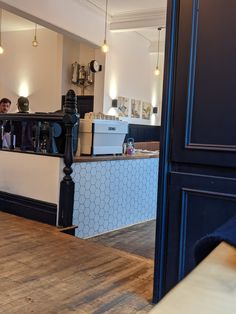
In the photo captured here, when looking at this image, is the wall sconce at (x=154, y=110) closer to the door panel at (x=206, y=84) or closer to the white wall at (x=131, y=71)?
the white wall at (x=131, y=71)

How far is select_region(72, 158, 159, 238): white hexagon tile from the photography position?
3473 millimetres

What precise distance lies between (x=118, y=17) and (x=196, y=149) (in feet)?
18.7

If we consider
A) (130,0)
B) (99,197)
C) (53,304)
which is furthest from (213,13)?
(130,0)

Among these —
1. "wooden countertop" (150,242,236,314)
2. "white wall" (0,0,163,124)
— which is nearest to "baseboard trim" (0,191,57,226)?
"white wall" (0,0,163,124)

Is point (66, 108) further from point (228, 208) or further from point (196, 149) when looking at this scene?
point (228, 208)

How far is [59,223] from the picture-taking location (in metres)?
3.26

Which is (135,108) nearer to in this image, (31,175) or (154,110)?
(154,110)

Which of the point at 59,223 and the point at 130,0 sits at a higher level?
the point at 130,0

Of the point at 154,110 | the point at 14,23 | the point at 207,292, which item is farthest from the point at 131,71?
the point at 207,292

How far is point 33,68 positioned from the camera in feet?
26.0

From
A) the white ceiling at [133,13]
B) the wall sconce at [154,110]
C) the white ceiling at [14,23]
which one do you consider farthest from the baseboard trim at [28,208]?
the wall sconce at [154,110]

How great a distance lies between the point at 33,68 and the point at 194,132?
22.7 feet

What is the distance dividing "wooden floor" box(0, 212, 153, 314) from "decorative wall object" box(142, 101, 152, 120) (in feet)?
20.1

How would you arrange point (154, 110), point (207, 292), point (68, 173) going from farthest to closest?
1. point (154, 110)
2. point (68, 173)
3. point (207, 292)
